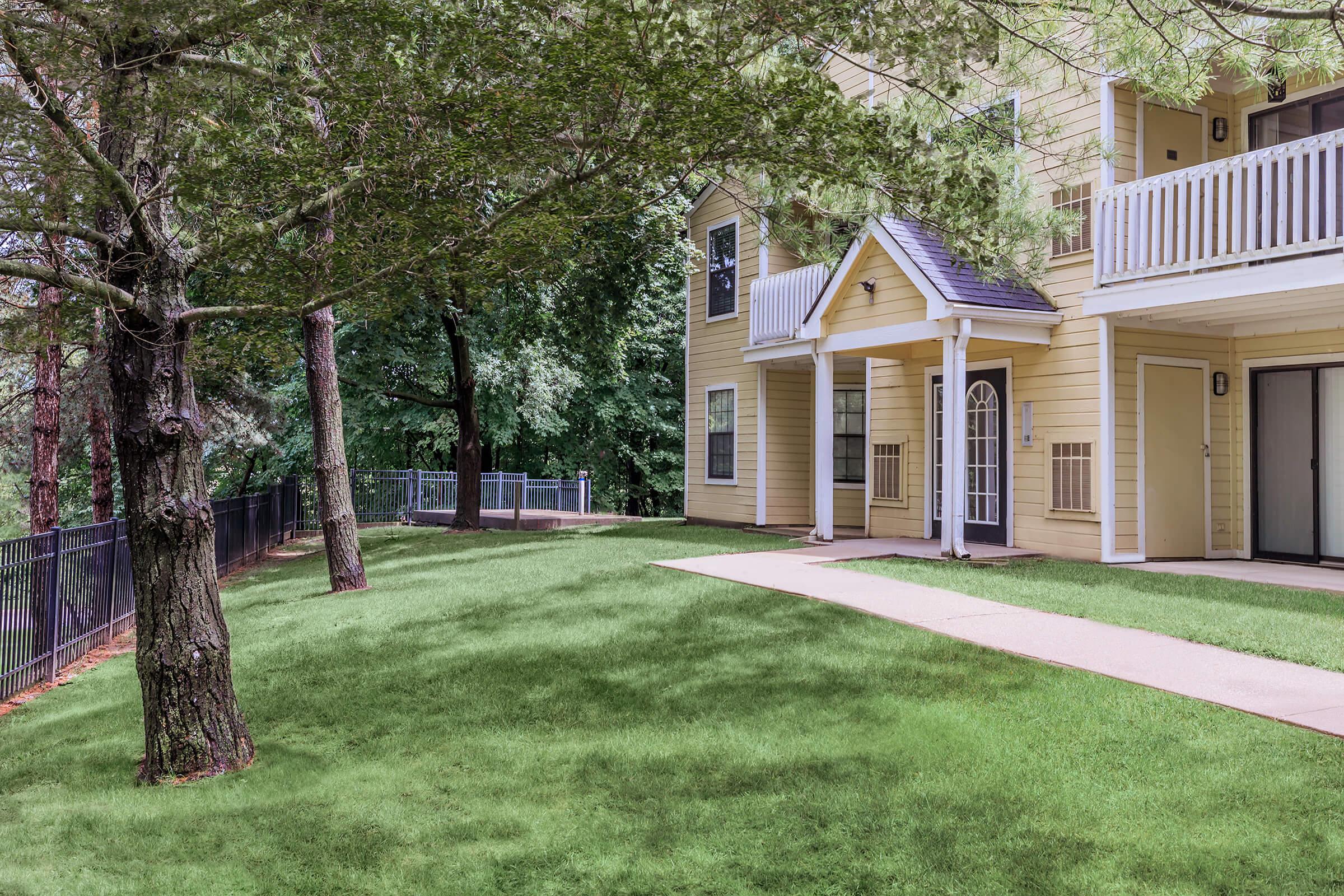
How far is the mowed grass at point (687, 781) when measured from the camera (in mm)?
4031

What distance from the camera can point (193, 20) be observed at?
5191mm

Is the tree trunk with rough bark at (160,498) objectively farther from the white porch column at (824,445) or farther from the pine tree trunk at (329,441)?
the white porch column at (824,445)

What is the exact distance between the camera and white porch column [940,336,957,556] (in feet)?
40.5

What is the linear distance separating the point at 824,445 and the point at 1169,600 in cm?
636

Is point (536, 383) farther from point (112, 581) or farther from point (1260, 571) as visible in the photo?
point (1260, 571)

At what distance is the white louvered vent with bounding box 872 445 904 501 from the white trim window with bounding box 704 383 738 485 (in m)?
3.79

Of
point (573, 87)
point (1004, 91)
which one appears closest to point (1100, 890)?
point (573, 87)

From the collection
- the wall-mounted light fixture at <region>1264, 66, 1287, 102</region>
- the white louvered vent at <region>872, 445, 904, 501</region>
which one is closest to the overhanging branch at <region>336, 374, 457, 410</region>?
the white louvered vent at <region>872, 445, 904, 501</region>

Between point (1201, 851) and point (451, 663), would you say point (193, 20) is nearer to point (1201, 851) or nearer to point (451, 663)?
point (451, 663)

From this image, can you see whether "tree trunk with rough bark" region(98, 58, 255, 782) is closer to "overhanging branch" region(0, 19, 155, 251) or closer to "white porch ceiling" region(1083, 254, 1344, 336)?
"overhanging branch" region(0, 19, 155, 251)

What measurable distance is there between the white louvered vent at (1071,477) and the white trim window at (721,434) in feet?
24.4

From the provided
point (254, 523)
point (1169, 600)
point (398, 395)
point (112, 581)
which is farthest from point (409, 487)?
point (1169, 600)

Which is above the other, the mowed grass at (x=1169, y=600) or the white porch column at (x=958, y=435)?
the white porch column at (x=958, y=435)

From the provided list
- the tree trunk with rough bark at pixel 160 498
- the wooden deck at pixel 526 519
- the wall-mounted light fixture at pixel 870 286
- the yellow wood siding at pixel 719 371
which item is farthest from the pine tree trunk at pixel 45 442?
the yellow wood siding at pixel 719 371
